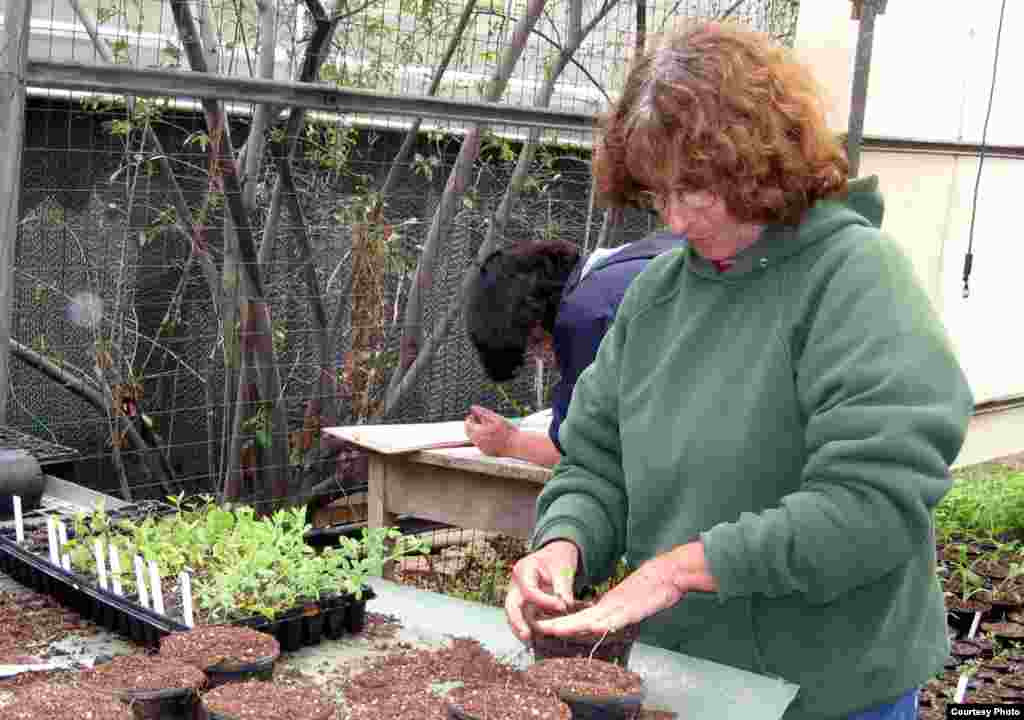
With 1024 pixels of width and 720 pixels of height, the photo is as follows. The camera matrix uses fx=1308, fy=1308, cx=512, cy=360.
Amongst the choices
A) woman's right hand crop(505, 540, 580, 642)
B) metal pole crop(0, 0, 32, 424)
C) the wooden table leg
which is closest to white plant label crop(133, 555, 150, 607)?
woman's right hand crop(505, 540, 580, 642)

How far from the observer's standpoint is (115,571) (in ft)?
7.47

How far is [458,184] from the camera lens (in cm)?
540

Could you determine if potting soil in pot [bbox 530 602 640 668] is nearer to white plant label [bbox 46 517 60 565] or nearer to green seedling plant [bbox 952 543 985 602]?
white plant label [bbox 46 517 60 565]

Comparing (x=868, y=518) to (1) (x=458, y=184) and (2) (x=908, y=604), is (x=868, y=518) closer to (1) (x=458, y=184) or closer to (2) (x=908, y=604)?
(2) (x=908, y=604)

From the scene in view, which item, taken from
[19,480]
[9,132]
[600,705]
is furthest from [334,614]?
[9,132]

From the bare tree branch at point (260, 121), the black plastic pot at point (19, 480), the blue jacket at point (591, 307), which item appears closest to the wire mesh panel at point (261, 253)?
the bare tree branch at point (260, 121)

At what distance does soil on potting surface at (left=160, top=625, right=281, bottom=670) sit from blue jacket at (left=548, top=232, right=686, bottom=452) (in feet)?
4.80

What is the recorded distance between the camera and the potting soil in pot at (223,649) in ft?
6.14

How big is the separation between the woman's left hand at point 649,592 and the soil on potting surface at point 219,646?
43cm

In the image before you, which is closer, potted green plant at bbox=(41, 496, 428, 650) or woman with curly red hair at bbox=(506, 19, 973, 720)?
woman with curly red hair at bbox=(506, 19, 973, 720)

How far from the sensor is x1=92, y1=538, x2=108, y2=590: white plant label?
2.28 m

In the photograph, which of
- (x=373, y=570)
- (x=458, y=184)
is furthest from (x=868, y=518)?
(x=458, y=184)

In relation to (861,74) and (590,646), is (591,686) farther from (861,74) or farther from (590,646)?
(861,74)

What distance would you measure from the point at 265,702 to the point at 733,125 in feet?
3.31
